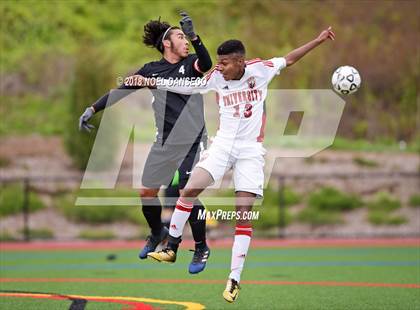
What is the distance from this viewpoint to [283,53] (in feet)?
89.4

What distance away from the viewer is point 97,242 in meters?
20.2

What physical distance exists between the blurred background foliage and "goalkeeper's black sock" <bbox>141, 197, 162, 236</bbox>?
16.7 meters

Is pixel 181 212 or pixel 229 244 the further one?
pixel 229 244

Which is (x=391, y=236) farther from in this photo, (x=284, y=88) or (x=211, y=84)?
(x=211, y=84)

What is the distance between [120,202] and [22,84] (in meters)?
7.38

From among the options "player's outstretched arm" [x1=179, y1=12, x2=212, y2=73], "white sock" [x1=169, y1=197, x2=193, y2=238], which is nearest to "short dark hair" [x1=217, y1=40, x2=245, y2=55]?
"player's outstretched arm" [x1=179, y1=12, x2=212, y2=73]

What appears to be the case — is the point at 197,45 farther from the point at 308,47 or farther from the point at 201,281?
the point at 201,281

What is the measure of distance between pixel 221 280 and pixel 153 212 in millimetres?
2966

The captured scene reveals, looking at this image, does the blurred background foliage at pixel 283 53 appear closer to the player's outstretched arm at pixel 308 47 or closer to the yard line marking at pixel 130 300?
the yard line marking at pixel 130 300

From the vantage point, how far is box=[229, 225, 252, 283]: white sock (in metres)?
8.16

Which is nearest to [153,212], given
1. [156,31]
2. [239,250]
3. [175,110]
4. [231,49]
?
[175,110]

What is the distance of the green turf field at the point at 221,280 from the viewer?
30.6 ft

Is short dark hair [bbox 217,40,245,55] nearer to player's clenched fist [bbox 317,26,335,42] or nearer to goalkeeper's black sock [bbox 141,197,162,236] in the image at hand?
player's clenched fist [bbox 317,26,335,42]

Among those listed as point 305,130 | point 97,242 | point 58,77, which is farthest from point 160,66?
point 58,77
